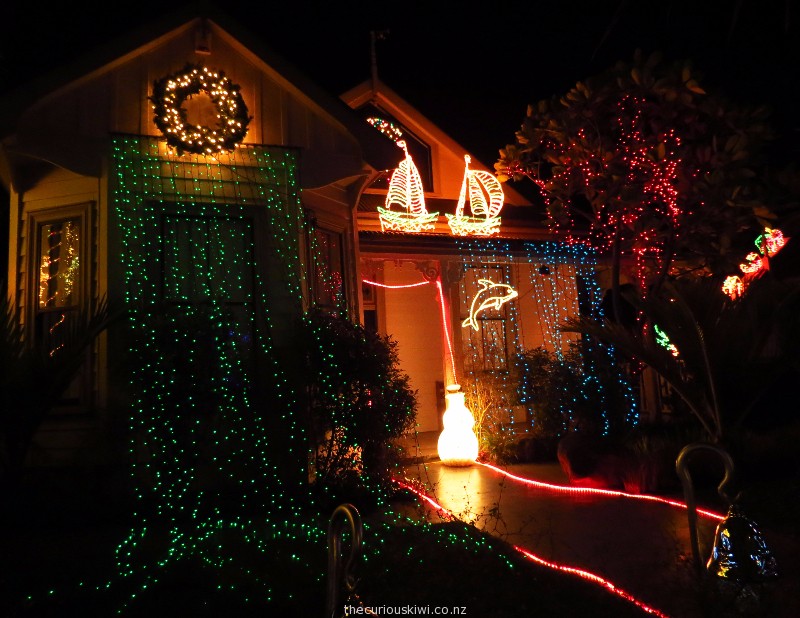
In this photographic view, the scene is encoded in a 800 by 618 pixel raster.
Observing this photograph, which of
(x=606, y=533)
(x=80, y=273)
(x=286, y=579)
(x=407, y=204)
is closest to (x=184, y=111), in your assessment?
(x=80, y=273)

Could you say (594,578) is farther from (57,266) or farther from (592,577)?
(57,266)

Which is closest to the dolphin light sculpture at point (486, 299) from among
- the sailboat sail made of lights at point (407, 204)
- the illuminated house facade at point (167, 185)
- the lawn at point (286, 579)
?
the sailboat sail made of lights at point (407, 204)

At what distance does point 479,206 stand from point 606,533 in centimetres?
585

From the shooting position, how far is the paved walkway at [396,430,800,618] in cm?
405

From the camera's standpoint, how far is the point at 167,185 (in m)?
6.98

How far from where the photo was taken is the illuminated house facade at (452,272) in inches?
368

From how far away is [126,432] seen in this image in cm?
606

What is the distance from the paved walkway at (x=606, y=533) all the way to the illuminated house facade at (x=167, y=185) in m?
2.65

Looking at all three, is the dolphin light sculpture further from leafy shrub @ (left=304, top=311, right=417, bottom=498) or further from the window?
the window

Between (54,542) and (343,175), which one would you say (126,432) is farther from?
(343,175)

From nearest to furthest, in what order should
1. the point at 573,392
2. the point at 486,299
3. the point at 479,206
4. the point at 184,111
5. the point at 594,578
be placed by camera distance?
the point at 594,578 → the point at 184,111 → the point at 573,392 → the point at 479,206 → the point at 486,299

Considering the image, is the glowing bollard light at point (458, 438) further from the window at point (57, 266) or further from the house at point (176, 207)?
the window at point (57, 266)

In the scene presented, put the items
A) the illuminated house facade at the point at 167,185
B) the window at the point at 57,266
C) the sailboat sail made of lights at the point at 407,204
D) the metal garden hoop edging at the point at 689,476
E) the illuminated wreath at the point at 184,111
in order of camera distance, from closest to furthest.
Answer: the metal garden hoop edging at the point at 689,476
the illuminated house facade at the point at 167,185
the illuminated wreath at the point at 184,111
the window at the point at 57,266
the sailboat sail made of lights at the point at 407,204

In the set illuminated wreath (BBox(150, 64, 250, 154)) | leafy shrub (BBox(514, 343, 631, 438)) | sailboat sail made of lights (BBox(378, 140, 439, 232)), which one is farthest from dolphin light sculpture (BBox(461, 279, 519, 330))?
illuminated wreath (BBox(150, 64, 250, 154))
